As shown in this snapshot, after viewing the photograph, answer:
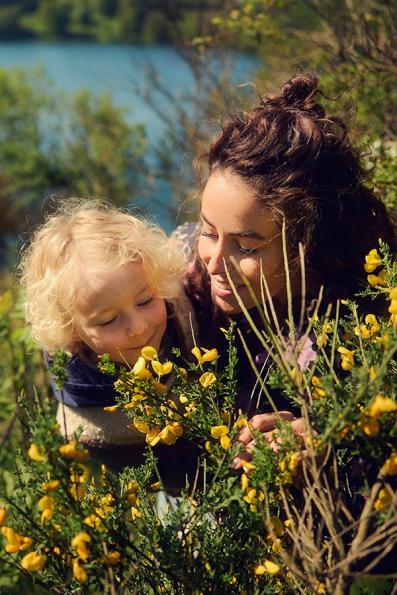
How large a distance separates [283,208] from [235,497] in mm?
967

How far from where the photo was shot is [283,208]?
1808 millimetres

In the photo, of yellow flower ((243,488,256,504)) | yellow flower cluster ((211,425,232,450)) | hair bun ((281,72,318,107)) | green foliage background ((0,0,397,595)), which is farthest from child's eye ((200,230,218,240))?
yellow flower ((243,488,256,504))

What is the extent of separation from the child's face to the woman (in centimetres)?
20

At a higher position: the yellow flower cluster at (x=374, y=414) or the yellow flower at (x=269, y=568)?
the yellow flower cluster at (x=374, y=414)

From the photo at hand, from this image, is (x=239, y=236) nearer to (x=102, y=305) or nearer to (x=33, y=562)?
(x=102, y=305)

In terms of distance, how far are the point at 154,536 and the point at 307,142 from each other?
1.16 metres

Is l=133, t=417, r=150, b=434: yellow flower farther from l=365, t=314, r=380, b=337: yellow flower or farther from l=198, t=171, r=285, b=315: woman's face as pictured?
l=198, t=171, r=285, b=315: woman's face

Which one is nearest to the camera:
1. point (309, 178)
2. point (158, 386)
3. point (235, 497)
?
point (235, 497)

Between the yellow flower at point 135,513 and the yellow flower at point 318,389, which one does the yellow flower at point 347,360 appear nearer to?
A: the yellow flower at point 318,389

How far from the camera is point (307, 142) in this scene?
184cm

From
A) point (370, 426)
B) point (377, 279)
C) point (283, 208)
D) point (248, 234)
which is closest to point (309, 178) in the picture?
point (283, 208)

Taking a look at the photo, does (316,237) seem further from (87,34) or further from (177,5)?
(87,34)

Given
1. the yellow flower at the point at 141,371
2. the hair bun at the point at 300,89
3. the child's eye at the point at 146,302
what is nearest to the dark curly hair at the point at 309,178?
the hair bun at the point at 300,89

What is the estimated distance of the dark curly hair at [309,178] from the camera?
72.6 inches
